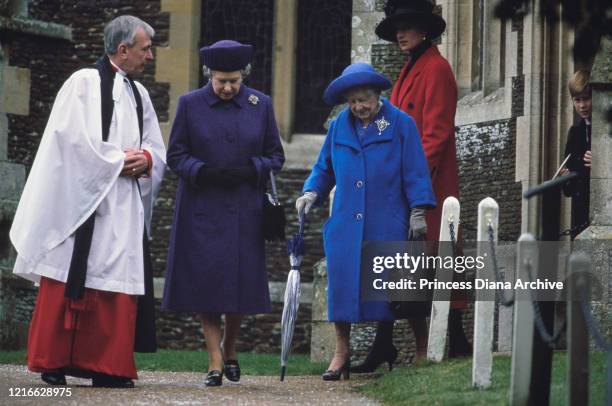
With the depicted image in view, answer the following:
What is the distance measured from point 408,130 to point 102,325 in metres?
2.15

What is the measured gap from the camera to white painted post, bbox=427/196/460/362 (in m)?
9.88

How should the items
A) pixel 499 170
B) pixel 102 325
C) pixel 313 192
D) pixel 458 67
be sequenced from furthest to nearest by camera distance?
1. pixel 458 67
2. pixel 499 170
3. pixel 313 192
4. pixel 102 325

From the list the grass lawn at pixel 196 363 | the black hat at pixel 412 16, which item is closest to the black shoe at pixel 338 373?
the grass lawn at pixel 196 363

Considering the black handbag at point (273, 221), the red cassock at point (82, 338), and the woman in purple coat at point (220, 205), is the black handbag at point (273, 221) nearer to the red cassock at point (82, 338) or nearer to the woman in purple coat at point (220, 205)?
the woman in purple coat at point (220, 205)

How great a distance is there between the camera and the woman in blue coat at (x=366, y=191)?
1009 centimetres

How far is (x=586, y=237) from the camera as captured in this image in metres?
10.6

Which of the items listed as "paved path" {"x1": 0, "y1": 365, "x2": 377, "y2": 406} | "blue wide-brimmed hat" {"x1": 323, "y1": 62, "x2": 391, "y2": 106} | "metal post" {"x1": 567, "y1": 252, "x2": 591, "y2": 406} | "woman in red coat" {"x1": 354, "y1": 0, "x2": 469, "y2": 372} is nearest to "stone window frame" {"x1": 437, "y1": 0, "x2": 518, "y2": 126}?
"woman in red coat" {"x1": 354, "y1": 0, "x2": 469, "y2": 372}

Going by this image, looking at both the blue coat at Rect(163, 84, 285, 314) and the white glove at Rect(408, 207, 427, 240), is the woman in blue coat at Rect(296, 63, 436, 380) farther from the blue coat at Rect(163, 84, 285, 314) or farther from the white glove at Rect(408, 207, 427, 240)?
the blue coat at Rect(163, 84, 285, 314)

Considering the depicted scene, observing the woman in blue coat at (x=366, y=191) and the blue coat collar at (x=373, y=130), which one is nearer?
the woman in blue coat at (x=366, y=191)

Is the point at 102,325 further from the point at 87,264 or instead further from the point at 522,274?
the point at 522,274

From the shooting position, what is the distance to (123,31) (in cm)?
988

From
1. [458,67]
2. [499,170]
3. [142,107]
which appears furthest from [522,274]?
[458,67]

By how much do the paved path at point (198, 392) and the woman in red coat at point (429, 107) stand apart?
1.64ft

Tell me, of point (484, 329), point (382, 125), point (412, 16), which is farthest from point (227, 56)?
point (484, 329)
